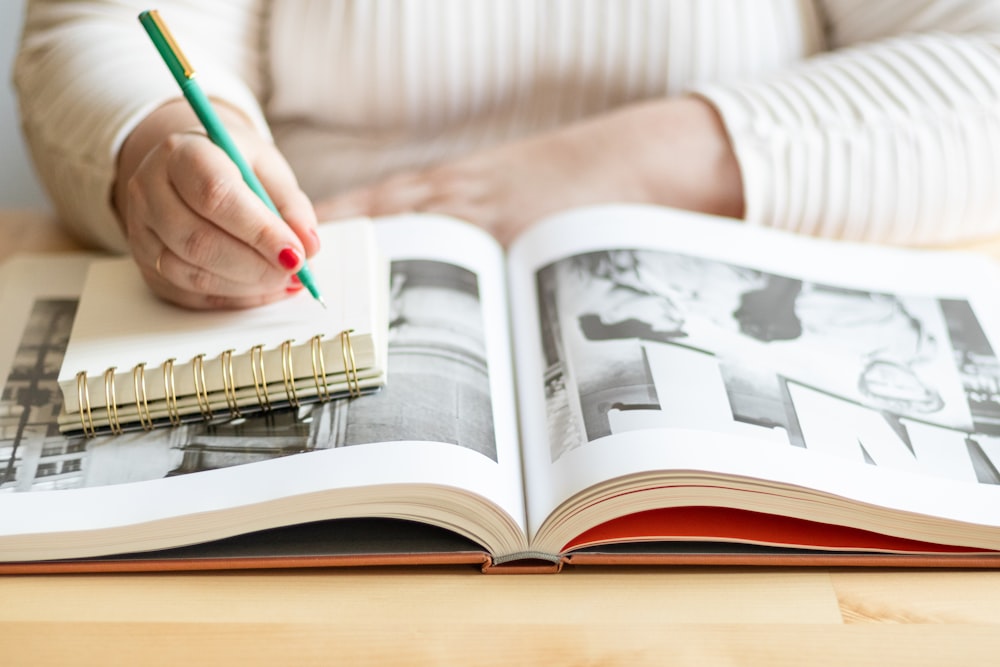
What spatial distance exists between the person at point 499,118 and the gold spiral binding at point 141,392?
0.21ft

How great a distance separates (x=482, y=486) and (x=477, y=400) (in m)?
0.08

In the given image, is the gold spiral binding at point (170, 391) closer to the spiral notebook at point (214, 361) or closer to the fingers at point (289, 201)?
the spiral notebook at point (214, 361)

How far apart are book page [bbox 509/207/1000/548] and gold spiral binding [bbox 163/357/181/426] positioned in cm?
21

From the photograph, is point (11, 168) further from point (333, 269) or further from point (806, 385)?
point (806, 385)

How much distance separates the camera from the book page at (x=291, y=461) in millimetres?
472

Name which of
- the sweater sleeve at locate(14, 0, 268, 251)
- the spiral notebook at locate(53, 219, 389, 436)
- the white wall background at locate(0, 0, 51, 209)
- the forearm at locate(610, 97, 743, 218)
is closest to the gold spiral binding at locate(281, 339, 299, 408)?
the spiral notebook at locate(53, 219, 389, 436)

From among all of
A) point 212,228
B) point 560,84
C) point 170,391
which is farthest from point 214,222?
point 560,84

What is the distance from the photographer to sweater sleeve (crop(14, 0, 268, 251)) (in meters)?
0.67

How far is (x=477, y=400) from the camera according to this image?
1.77ft

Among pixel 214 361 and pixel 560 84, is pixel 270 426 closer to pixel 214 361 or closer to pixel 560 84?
pixel 214 361

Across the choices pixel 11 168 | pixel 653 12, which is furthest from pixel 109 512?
pixel 11 168

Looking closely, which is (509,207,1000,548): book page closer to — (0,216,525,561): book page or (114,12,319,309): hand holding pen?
(0,216,525,561): book page

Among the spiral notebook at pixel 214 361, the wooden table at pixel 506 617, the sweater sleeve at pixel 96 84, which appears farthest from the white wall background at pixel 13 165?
the wooden table at pixel 506 617

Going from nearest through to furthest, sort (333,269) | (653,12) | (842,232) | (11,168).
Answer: (333,269) < (842,232) < (653,12) < (11,168)
